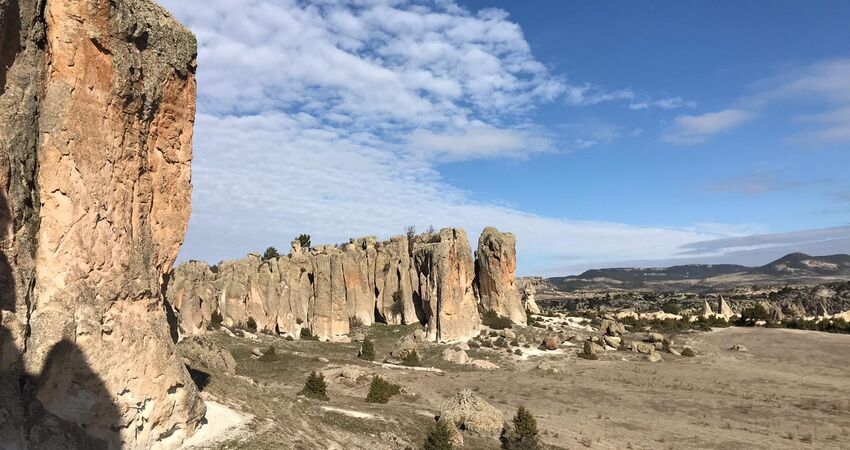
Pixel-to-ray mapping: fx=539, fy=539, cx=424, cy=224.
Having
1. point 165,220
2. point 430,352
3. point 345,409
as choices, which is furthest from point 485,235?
point 165,220

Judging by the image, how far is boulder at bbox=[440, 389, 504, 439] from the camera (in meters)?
21.5

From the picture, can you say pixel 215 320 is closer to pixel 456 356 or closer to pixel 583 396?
pixel 456 356

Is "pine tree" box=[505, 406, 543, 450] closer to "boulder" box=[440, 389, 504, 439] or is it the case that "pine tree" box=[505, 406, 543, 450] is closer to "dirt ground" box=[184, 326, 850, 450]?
"dirt ground" box=[184, 326, 850, 450]

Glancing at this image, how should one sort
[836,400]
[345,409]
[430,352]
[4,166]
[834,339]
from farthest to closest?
[834,339] → [430,352] → [836,400] → [345,409] → [4,166]

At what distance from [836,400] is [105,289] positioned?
33.8 m

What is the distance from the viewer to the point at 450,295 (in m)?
48.2

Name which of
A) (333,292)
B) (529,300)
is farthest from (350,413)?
(529,300)

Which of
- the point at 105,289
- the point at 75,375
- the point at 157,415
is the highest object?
the point at 105,289

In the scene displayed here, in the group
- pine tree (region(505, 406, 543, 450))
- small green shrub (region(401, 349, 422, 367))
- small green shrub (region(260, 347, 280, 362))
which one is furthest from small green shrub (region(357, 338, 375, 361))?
pine tree (region(505, 406, 543, 450))

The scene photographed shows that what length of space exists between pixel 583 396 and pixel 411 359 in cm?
1249

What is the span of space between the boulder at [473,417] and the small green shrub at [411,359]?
47.5 ft

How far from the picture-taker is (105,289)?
1098 centimetres

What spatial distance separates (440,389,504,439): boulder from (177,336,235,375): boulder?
32.0 feet

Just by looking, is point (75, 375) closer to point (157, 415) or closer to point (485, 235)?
point (157, 415)
